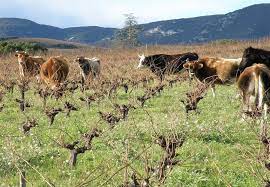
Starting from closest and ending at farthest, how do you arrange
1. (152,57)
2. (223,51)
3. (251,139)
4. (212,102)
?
1. (251,139)
2. (212,102)
3. (152,57)
4. (223,51)

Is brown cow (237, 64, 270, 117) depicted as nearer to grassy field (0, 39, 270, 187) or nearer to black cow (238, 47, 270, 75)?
grassy field (0, 39, 270, 187)

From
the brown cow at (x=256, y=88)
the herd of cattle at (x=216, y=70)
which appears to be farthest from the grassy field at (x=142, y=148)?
the herd of cattle at (x=216, y=70)

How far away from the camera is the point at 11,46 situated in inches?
2347

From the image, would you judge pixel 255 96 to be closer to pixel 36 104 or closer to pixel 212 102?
pixel 212 102

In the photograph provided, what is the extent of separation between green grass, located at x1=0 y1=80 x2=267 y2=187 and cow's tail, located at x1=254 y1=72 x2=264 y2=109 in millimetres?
612

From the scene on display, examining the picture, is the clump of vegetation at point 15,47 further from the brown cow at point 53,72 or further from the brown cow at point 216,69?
the brown cow at point 216,69

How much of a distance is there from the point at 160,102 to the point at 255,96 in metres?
6.89

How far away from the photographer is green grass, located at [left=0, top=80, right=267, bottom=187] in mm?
7749

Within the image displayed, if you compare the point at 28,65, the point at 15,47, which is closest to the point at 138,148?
the point at 28,65

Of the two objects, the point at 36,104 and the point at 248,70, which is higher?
the point at 248,70

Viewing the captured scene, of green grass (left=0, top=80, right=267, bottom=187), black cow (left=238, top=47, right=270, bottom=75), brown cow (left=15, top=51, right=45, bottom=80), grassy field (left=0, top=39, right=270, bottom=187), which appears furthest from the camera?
brown cow (left=15, top=51, right=45, bottom=80)

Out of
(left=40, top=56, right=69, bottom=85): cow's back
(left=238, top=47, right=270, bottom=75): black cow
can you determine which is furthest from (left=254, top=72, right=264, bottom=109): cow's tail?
(left=40, top=56, right=69, bottom=85): cow's back

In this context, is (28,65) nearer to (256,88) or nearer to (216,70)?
(216,70)

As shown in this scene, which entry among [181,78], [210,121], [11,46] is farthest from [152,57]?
[11,46]
